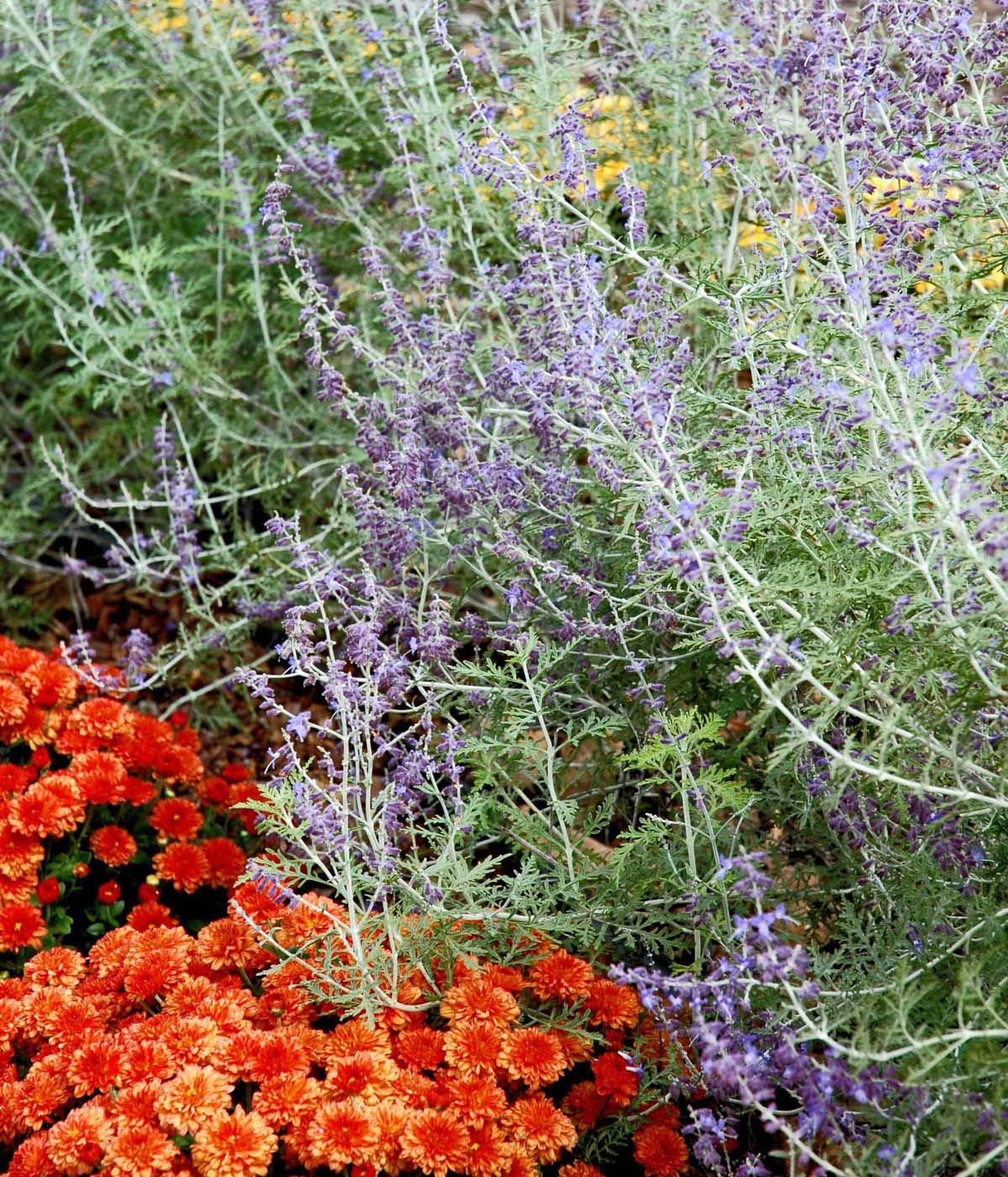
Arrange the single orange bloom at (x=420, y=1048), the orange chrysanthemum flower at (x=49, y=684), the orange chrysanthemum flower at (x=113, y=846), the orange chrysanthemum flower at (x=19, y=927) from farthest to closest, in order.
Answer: the orange chrysanthemum flower at (x=49, y=684)
the orange chrysanthemum flower at (x=113, y=846)
the orange chrysanthemum flower at (x=19, y=927)
the single orange bloom at (x=420, y=1048)

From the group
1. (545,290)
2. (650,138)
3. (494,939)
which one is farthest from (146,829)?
(650,138)

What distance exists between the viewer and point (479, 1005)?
2441 millimetres

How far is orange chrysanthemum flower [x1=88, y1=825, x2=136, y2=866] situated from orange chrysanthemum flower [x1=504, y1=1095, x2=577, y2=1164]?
1300 mm

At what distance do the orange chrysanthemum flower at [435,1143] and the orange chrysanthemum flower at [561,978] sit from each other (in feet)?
1.16

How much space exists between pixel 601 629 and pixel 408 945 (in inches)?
28.1

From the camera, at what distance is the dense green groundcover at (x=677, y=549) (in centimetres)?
209

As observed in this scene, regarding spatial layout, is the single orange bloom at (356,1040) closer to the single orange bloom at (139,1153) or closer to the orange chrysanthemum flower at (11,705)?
the single orange bloom at (139,1153)

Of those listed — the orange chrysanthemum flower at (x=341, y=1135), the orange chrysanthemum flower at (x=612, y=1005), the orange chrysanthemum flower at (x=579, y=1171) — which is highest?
the orange chrysanthemum flower at (x=341, y=1135)

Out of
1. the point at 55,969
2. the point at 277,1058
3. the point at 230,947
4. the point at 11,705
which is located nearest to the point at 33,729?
the point at 11,705

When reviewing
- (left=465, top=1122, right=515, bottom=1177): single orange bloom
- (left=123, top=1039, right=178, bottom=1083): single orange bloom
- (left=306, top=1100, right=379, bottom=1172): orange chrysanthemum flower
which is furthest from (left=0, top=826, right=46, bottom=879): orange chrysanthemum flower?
(left=465, top=1122, right=515, bottom=1177): single orange bloom

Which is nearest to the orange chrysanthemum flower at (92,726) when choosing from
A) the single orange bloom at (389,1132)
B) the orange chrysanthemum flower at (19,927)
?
the orange chrysanthemum flower at (19,927)

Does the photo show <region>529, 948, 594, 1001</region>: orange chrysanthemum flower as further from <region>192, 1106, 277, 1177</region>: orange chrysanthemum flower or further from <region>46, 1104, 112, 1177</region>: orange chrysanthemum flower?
<region>46, 1104, 112, 1177</region>: orange chrysanthemum flower

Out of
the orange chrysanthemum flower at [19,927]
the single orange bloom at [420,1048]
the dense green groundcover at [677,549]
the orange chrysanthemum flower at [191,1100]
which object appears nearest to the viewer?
the dense green groundcover at [677,549]

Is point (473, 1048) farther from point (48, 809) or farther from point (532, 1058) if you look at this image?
point (48, 809)
